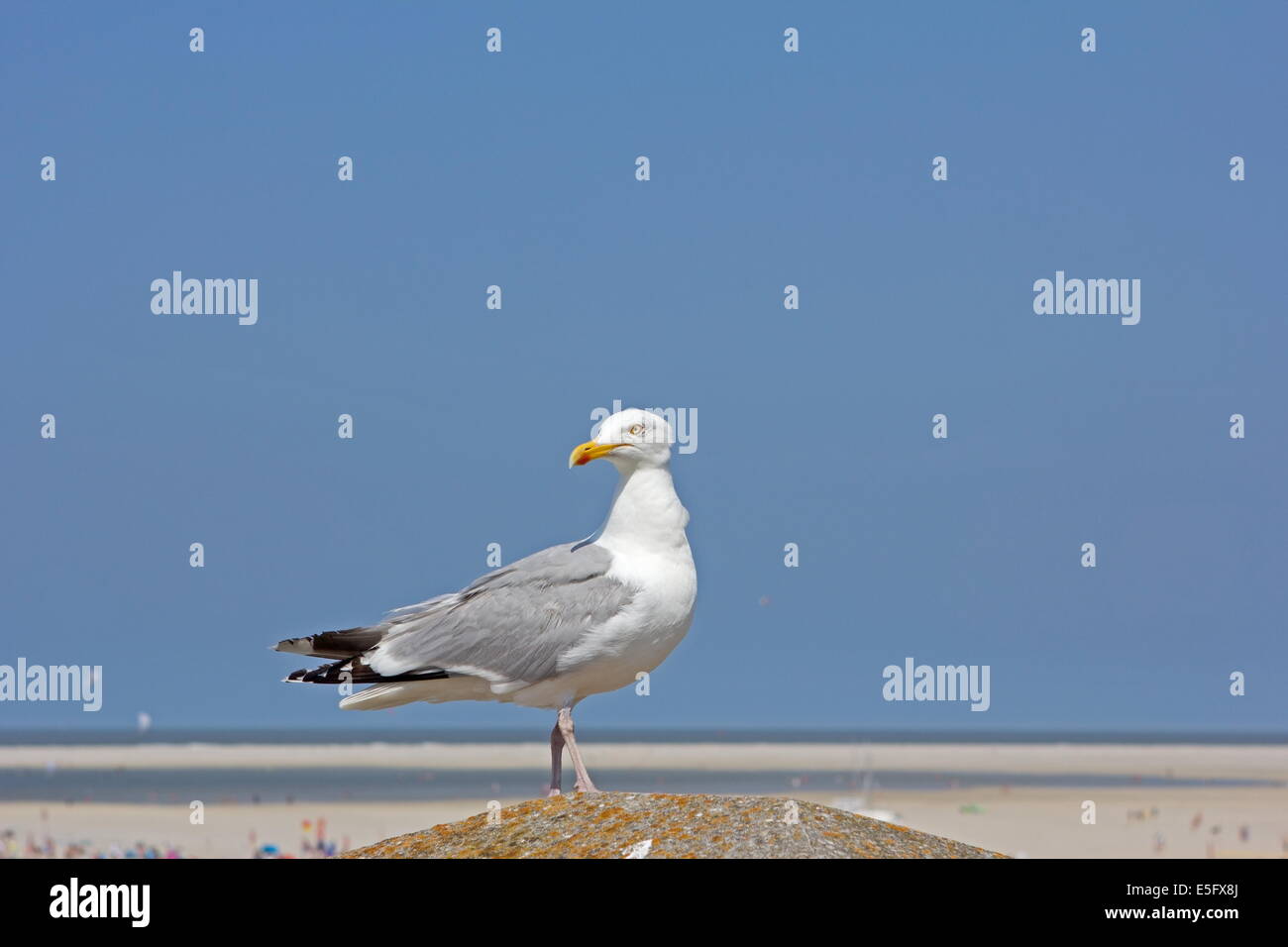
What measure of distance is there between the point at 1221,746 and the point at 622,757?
233 feet

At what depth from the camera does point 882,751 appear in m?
153

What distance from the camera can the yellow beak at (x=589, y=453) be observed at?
1498 centimetres

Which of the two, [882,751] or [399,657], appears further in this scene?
[882,751]

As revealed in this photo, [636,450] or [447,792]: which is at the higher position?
[636,450]

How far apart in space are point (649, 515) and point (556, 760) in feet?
7.79

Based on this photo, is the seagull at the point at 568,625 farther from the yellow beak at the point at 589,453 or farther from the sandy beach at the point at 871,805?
the sandy beach at the point at 871,805

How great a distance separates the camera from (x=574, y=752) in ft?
46.6

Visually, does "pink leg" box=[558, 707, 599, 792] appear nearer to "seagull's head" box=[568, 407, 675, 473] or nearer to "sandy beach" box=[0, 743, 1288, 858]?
"seagull's head" box=[568, 407, 675, 473]

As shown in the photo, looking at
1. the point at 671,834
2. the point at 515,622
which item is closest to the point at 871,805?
the point at 515,622

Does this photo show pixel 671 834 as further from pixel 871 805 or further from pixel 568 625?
pixel 871 805

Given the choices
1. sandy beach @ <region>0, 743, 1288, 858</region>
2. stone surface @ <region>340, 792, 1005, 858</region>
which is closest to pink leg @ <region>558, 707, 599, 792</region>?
stone surface @ <region>340, 792, 1005, 858</region>
